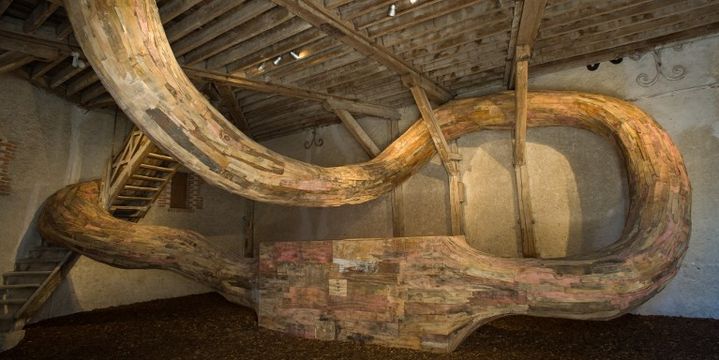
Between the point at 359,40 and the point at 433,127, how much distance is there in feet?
5.83

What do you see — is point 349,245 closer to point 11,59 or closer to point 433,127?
point 433,127

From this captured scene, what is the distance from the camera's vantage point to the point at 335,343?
10.9 ft

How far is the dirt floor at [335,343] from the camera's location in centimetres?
307

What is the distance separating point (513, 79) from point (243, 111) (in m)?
4.42

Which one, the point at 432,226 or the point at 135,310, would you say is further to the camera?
the point at 432,226

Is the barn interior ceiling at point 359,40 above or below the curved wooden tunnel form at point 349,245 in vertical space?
above

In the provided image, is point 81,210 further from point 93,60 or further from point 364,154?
point 364,154

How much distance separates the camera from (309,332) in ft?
11.5

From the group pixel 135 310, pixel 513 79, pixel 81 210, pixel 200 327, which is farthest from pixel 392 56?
pixel 135 310

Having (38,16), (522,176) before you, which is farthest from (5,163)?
(522,176)

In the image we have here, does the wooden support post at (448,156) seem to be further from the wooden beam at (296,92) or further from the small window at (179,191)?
the small window at (179,191)

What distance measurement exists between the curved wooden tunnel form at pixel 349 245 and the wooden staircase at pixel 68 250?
0.47 m

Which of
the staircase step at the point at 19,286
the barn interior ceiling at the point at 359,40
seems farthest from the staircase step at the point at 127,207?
the barn interior ceiling at the point at 359,40

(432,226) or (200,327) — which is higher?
(432,226)
